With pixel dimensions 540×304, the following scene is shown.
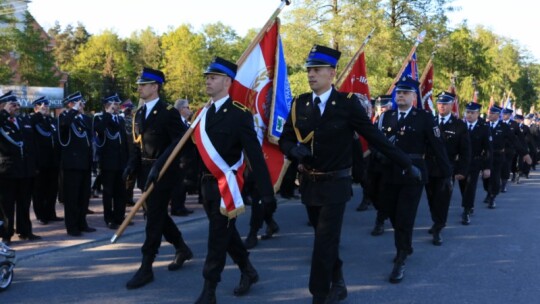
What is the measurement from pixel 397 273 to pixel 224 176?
2.27m

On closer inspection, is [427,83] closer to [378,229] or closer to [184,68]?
[378,229]

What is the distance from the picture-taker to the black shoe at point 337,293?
15.8 ft

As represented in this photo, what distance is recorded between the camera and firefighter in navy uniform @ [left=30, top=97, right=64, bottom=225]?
855 cm

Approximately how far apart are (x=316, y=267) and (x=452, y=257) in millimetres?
2977

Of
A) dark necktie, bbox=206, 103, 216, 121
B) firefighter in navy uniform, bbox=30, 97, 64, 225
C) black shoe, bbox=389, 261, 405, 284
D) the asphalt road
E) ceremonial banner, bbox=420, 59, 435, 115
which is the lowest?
the asphalt road

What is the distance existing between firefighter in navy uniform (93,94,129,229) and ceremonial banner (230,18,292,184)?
106 inches

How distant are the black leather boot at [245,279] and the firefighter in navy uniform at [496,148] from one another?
7398 mm

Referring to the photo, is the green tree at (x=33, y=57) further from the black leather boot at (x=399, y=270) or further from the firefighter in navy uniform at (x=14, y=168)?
the black leather boot at (x=399, y=270)

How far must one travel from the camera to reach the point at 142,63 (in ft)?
255

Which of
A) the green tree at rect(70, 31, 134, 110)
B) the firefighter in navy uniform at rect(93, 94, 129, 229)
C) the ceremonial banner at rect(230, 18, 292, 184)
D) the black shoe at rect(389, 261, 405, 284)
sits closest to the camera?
the black shoe at rect(389, 261, 405, 284)

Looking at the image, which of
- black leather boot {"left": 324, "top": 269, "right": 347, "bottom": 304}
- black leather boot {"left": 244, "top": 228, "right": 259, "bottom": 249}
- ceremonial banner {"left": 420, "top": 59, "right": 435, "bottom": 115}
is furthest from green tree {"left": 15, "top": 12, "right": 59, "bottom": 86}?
black leather boot {"left": 324, "top": 269, "right": 347, "bottom": 304}

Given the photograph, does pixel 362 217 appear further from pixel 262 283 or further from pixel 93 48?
pixel 93 48

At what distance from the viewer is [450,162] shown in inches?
322

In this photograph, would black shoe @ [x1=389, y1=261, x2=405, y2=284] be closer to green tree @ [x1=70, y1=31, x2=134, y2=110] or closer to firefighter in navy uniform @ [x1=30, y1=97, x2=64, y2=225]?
firefighter in navy uniform @ [x1=30, y1=97, x2=64, y2=225]
